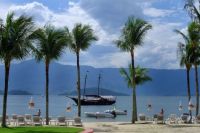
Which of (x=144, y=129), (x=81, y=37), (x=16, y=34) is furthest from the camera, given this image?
(x=81, y=37)

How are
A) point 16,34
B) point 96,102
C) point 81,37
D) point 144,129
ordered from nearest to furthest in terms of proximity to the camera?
point 16,34, point 144,129, point 81,37, point 96,102

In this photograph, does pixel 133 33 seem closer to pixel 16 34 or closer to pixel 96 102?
pixel 16 34

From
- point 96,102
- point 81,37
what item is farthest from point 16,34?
point 96,102

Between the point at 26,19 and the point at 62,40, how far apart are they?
791cm

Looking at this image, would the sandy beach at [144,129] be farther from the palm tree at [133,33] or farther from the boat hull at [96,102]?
the boat hull at [96,102]

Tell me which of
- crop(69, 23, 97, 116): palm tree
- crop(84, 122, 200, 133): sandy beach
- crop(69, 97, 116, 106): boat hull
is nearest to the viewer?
crop(84, 122, 200, 133): sandy beach

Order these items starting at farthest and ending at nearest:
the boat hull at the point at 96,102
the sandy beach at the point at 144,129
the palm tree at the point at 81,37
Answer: the boat hull at the point at 96,102
the palm tree at the point at 81,37
the sandy beach at the point at 144,129

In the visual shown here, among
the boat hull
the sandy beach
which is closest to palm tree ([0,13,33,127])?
the sandy beach

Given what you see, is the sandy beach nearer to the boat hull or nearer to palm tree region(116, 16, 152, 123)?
palm tree region(116, 16, 152, 123)

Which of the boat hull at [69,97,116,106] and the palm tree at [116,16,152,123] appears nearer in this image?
the palm tree at [116,16,152,123]

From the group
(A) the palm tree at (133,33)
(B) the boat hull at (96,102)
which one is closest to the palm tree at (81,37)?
(A) the palm tree at (133,33)

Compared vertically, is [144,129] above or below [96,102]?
below

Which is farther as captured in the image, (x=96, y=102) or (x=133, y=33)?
(x=96, y=102)

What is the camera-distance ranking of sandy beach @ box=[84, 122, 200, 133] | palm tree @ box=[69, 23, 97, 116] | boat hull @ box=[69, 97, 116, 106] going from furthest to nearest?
boat hull @ box=[69, 97, 116, 106] → palm tree @ box=[69, 23, 97, 116] → sandy beach @ box=[84, 122, 200, 133]
